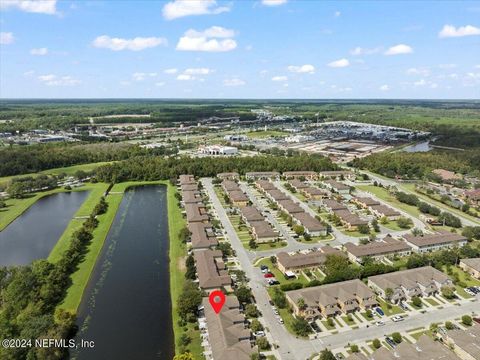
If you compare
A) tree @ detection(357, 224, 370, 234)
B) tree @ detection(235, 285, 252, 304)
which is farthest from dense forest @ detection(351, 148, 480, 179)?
tree @ detection(235, 285, 252, 304)

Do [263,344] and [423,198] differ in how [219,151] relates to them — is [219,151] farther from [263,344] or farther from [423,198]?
[263,344]

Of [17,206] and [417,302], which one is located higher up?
[17,206]

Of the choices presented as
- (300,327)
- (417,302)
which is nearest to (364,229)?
(417,302)

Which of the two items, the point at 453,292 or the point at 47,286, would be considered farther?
the point at 453,292

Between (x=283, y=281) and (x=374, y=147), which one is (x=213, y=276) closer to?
(x=283, y=281)

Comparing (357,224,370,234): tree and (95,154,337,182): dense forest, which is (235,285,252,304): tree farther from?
(95,154,337,182): dense forest

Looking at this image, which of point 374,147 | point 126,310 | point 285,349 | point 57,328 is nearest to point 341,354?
point 285,349
